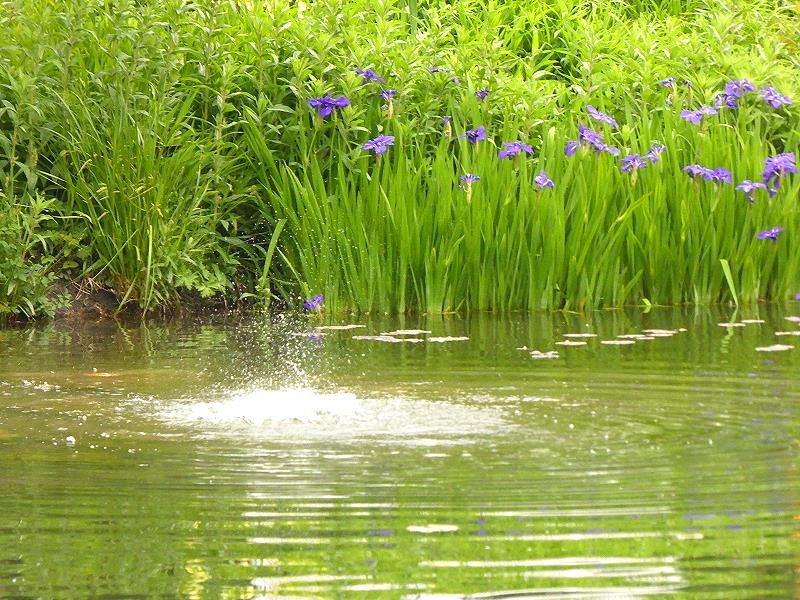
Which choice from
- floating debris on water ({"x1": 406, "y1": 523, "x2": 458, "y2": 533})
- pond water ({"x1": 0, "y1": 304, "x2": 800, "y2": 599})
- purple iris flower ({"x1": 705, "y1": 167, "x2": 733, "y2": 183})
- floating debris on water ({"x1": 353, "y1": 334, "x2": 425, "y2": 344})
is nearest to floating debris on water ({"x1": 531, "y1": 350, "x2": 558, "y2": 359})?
pond water ({"x1": 0, "y1": 304, "x2": 800, "y2": 599})

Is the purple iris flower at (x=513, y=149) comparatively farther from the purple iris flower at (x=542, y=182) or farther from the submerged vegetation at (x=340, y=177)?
the purple iris flower at (x=542, y=182)

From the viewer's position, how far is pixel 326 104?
748 cm

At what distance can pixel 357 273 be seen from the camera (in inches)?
287

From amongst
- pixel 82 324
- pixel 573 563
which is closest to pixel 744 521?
pixel 573 563

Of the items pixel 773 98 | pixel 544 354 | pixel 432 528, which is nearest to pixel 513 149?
pixel 773 98

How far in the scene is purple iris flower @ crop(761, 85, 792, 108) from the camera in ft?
26.4

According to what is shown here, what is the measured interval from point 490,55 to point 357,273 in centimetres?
182

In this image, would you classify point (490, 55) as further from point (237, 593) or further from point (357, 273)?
Answer: point (237, 593)

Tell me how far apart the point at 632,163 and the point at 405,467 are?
4.19 meters

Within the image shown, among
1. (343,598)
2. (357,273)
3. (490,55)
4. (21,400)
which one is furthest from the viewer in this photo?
(490,55)

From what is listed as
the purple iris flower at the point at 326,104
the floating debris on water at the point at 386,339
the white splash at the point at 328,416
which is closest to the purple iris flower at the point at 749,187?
the purple iris flower at the point at 326,104

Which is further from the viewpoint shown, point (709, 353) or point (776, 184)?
point (776, 184)

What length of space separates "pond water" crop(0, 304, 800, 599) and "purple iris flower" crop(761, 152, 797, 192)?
5.17 feet

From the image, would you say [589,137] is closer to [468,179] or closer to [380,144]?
[468,179]
